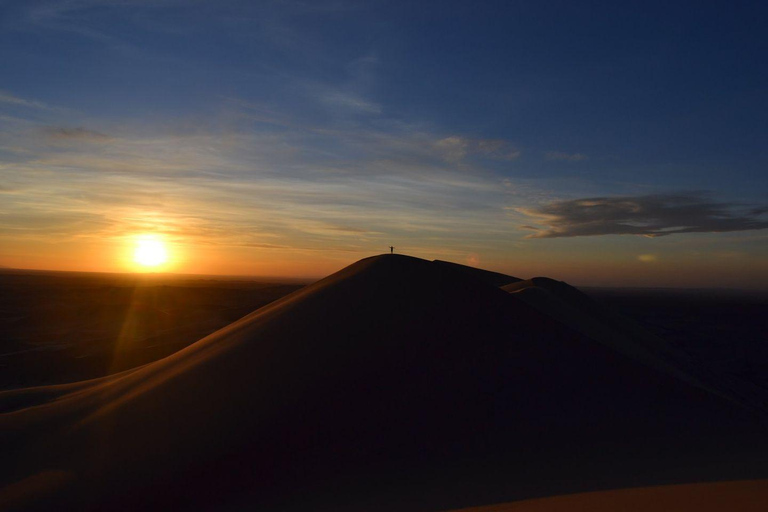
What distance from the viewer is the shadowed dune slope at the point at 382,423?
5969 mm

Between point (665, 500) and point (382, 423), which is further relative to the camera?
point (382, 423)

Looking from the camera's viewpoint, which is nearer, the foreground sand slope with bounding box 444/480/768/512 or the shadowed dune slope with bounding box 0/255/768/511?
the foreground sand slope with bounding box 444/480/768/512

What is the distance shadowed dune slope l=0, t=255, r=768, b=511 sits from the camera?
5.97m

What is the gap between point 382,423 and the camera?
7090 millimetres

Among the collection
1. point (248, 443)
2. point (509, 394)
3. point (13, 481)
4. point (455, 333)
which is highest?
point (455, 333)

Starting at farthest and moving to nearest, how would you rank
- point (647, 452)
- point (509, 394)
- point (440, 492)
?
1. point (509, 394)
2. point (647, 452)
3. point (440, 492)

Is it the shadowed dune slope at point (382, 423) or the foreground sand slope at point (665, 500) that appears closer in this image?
the foreground sand slope at point (665, 500)

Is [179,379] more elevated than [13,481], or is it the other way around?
[179,379]

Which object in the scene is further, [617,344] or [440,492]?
[617,344]

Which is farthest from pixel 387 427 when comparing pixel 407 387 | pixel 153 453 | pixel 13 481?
pixel 13 481

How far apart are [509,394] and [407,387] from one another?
5.30 ft

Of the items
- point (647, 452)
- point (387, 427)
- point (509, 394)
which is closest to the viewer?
point (647, 452)

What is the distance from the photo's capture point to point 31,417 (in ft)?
28.7

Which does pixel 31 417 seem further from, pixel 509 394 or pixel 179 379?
pixel 509 394
